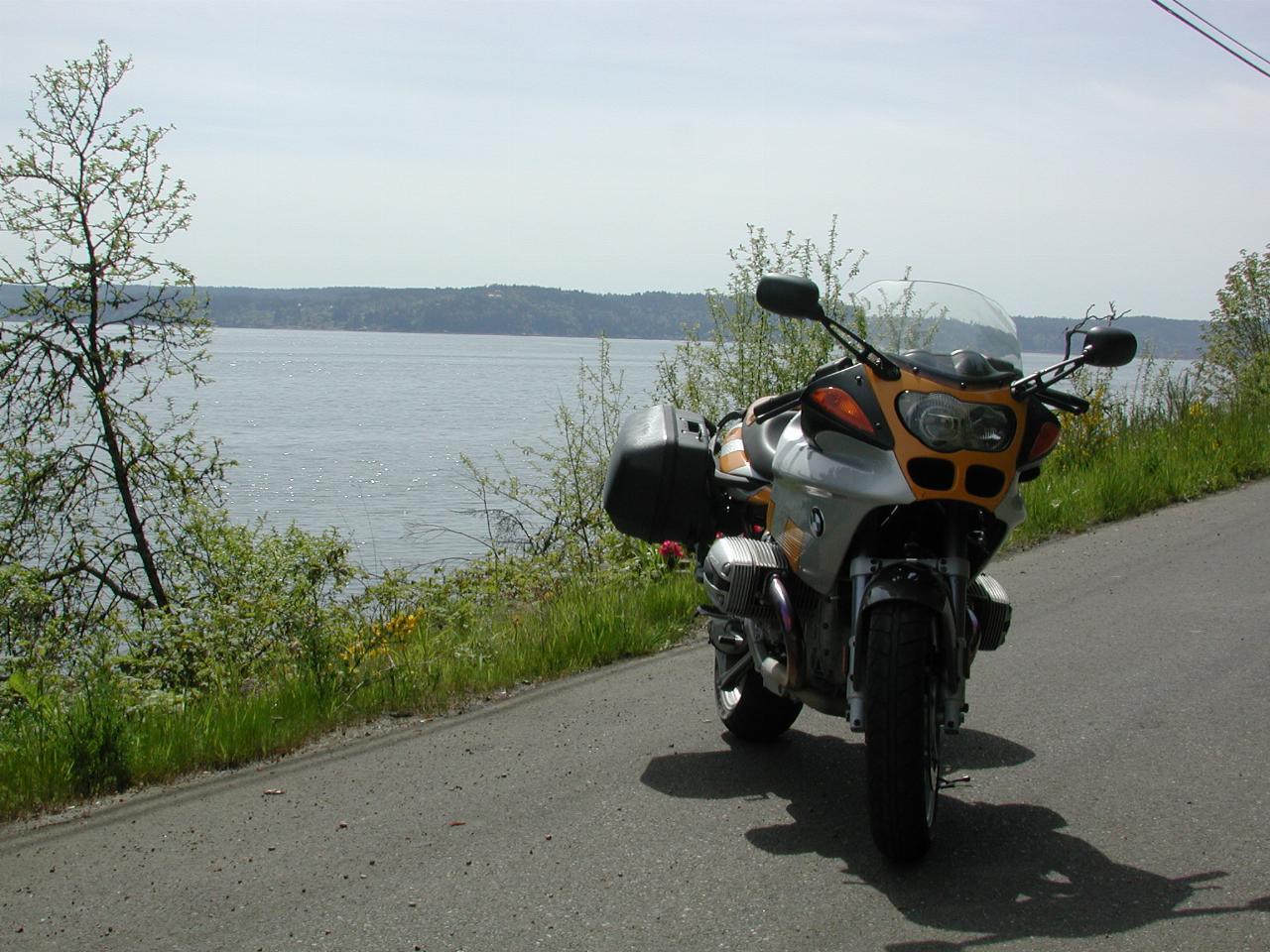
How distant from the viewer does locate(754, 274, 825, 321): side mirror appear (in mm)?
3939

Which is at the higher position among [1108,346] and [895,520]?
[1108,346]

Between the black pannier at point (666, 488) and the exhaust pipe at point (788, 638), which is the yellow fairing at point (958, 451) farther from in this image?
the black pannier at point (666, 488)

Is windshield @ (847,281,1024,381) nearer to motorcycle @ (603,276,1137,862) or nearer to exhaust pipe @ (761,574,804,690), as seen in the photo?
motorcycle @ (603,276,1137,862)

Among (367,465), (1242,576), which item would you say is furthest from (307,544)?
(367,465)

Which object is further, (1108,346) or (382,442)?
(382,442)

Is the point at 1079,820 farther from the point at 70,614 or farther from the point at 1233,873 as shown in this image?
the point at 70,614

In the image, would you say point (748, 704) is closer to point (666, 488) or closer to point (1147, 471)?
point (666, 488)

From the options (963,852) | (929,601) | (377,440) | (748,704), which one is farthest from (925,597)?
(377,440)

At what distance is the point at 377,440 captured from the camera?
32875mm

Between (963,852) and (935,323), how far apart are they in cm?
168

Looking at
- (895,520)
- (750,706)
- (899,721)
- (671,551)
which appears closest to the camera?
(899,721)

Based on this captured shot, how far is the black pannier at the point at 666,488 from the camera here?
5.16 m

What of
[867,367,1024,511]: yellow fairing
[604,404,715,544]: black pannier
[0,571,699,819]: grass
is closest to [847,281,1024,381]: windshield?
[867,367,1024,511]: yellow fairing

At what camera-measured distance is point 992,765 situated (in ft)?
15.8
